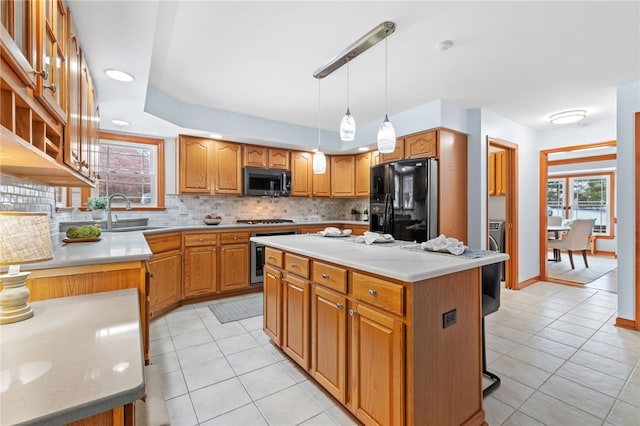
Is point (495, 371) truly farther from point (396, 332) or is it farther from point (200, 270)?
point (200, 270)

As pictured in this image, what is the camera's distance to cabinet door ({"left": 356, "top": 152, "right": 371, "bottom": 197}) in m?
4.99

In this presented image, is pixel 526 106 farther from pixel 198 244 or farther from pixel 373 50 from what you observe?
pixel 198 244

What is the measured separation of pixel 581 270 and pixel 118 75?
24.6ft

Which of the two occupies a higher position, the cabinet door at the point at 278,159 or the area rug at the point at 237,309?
the cabinet door at the point at 278,159

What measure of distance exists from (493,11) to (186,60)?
7.87 ft

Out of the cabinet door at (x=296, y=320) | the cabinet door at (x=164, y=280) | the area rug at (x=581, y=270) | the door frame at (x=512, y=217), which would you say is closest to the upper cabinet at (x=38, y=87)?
the cabinet door at (x=296, y=320)

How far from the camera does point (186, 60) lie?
8.46 feet

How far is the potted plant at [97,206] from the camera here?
3008 millimetres

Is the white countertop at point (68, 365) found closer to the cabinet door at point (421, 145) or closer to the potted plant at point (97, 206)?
the potted plant at point (97, 206)

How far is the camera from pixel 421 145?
3.71 metres

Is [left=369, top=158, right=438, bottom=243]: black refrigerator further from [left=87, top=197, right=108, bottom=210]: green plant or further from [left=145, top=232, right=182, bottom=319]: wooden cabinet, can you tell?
[left=87, top=197, right=108, bottom=210]: green plant

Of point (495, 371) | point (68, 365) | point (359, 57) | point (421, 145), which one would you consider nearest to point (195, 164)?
point (359, 57)

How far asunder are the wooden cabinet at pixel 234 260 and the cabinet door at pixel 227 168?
2.32ft

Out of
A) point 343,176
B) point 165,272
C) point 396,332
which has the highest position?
point 343,176
